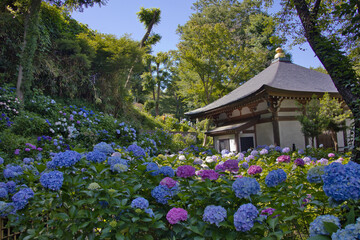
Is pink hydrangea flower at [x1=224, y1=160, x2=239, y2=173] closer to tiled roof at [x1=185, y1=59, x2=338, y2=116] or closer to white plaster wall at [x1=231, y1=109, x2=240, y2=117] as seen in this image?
tiled roof at [x1=185, y1=59, x2=338, y2=116]

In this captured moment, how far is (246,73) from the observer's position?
63.5 feet

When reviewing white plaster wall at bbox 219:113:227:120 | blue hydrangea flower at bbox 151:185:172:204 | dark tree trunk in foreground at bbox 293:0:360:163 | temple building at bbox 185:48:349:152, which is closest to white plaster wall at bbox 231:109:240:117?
temple building at bbox 185:48:349:152

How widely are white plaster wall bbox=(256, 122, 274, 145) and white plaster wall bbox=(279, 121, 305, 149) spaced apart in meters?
0.44

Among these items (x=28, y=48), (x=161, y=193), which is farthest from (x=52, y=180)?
(x=28, y=48)

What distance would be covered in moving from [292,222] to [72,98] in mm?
9826

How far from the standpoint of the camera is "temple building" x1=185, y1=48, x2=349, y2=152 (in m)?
8.66

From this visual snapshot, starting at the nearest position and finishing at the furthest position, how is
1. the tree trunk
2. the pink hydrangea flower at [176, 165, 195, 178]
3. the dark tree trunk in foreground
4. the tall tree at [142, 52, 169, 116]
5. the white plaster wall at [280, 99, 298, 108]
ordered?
the pink hydrangea flower at [176, 165, 195, 178]
the dark tree trunk in foreground
the tree trunk
the white plaster wall at [280, 99, 298, 108]
the tall tree at [142, 52, 169, 116]

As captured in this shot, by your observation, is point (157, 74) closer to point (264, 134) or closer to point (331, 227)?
point (264, 134)

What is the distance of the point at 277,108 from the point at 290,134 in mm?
1267

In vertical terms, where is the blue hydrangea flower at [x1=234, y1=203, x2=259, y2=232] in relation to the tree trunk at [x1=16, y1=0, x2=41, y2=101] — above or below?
below

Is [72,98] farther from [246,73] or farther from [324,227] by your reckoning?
[246,73]

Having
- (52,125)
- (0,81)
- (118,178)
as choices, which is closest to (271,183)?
(118,178)

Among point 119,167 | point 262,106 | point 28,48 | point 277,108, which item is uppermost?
point 28,48

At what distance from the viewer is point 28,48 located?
25.9ft
